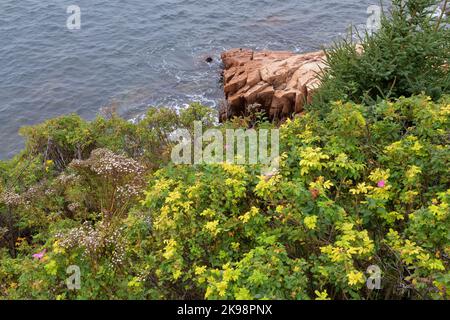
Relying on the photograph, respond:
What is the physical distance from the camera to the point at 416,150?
243 inches

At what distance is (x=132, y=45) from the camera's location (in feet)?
89.5

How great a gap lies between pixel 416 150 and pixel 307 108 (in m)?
5.31

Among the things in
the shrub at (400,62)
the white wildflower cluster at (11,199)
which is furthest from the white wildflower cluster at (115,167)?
the shrub at (400,62)

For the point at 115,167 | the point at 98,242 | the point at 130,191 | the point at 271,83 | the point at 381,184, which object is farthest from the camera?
the point at 271,83

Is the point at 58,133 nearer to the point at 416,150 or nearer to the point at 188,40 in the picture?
the point at 416,150

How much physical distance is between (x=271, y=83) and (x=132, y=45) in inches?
474

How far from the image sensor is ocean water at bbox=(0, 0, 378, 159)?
22797 millimetres

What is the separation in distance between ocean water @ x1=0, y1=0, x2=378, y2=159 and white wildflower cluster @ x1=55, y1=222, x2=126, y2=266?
15706 mm

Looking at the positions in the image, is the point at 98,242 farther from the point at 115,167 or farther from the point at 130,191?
the point at 115,167

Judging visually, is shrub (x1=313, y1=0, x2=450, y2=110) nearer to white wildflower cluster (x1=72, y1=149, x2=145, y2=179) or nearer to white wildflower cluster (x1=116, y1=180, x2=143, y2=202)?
white wildflower cluster (x1=72, y1=149, x2=145, y2=179)

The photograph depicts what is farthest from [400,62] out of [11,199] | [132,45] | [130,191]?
[132,45]

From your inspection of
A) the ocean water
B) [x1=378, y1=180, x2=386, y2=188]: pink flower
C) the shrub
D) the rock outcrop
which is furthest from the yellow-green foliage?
the ocean water

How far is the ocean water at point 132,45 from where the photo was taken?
898 inches

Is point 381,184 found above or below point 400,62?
below
